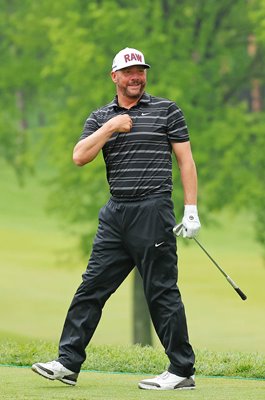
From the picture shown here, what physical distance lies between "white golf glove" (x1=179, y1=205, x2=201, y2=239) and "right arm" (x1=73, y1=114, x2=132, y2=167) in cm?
59

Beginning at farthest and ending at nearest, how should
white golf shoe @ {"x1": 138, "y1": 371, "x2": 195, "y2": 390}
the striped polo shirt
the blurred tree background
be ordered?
the blurred tree background < white golf shoe @ {"x1": 138, "y1": 371, "x2": 195, "y2": 390} < the striped polo shirt

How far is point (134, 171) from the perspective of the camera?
22.2 ft

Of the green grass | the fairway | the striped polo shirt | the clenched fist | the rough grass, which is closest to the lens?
the fairway

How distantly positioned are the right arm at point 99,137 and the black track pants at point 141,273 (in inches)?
14.0

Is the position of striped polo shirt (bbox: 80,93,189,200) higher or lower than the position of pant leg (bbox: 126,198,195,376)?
higher

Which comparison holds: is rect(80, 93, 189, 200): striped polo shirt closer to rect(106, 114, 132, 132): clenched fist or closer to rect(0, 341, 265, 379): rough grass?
rect(106, 114, 132, 132): clenched fist

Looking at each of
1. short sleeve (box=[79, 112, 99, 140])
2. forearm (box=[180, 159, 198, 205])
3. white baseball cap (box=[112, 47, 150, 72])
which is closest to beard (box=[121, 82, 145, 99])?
white baseball cap (box=[112, 47, 150, 72])

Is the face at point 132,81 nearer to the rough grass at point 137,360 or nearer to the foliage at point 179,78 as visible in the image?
the rough grass at point 137,360

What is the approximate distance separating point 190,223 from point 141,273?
472 mm

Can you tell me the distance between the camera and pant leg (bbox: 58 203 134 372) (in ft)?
22.7

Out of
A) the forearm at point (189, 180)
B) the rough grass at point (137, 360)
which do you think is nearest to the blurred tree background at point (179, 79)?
the rough grass at point (137, 360)

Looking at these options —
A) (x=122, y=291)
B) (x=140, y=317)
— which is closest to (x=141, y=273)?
(x=140, y=317)

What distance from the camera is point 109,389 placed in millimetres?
6727

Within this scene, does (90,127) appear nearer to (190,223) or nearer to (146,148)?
(146,148)
